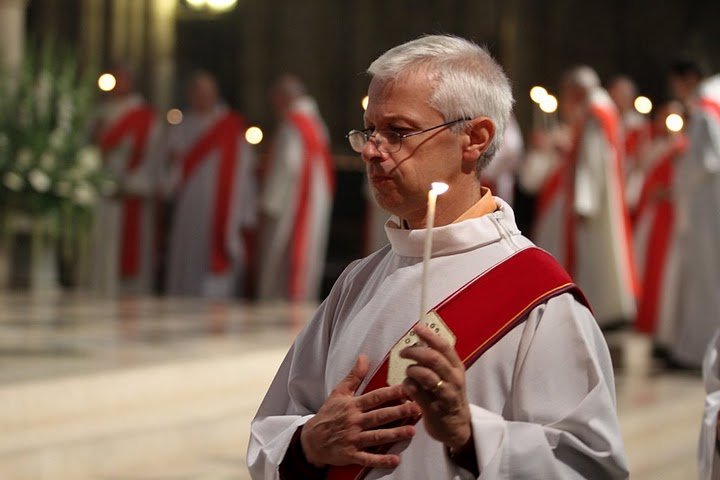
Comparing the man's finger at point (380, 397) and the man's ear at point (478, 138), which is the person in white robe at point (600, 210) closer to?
the man's ear at point (478, 138)

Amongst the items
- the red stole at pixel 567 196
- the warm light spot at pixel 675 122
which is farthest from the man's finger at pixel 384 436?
the red stole at pixel 567 196

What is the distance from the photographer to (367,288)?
2.71 meters

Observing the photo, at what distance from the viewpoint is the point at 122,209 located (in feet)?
43.8

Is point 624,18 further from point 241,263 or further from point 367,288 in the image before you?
point 367,288

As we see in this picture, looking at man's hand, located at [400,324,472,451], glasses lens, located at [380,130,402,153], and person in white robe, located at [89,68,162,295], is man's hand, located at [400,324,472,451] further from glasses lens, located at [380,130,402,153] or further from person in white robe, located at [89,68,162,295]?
person in white robe, located at [89,68,162,295]

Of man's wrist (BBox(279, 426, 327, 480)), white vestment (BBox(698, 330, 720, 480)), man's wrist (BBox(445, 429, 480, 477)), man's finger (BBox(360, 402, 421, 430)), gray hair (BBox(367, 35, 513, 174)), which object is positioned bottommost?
white vestment (BBox(698, 330, 720, 480))

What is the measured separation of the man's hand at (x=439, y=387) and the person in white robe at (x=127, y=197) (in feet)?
33.2

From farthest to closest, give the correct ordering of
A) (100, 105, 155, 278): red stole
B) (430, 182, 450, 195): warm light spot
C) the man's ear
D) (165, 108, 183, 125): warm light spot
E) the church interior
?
(165, 108, 183, 125): warm light spot
(100, 105, 155, 278): red stole
the church interior
the man's ear
(430, 182, 450, 195): warm light spot

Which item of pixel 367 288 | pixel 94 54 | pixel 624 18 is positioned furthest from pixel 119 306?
pixel 624 18

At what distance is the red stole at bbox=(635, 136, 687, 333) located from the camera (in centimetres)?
984

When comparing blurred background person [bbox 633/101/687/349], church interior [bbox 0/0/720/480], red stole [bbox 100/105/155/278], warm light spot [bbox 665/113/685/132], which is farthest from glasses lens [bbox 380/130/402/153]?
red stole [bbox 100/105/155/278]

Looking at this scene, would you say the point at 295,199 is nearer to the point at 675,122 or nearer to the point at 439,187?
the point at 675,122

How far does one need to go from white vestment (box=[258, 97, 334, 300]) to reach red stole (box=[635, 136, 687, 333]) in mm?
3805

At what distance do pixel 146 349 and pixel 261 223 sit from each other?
619 cm
